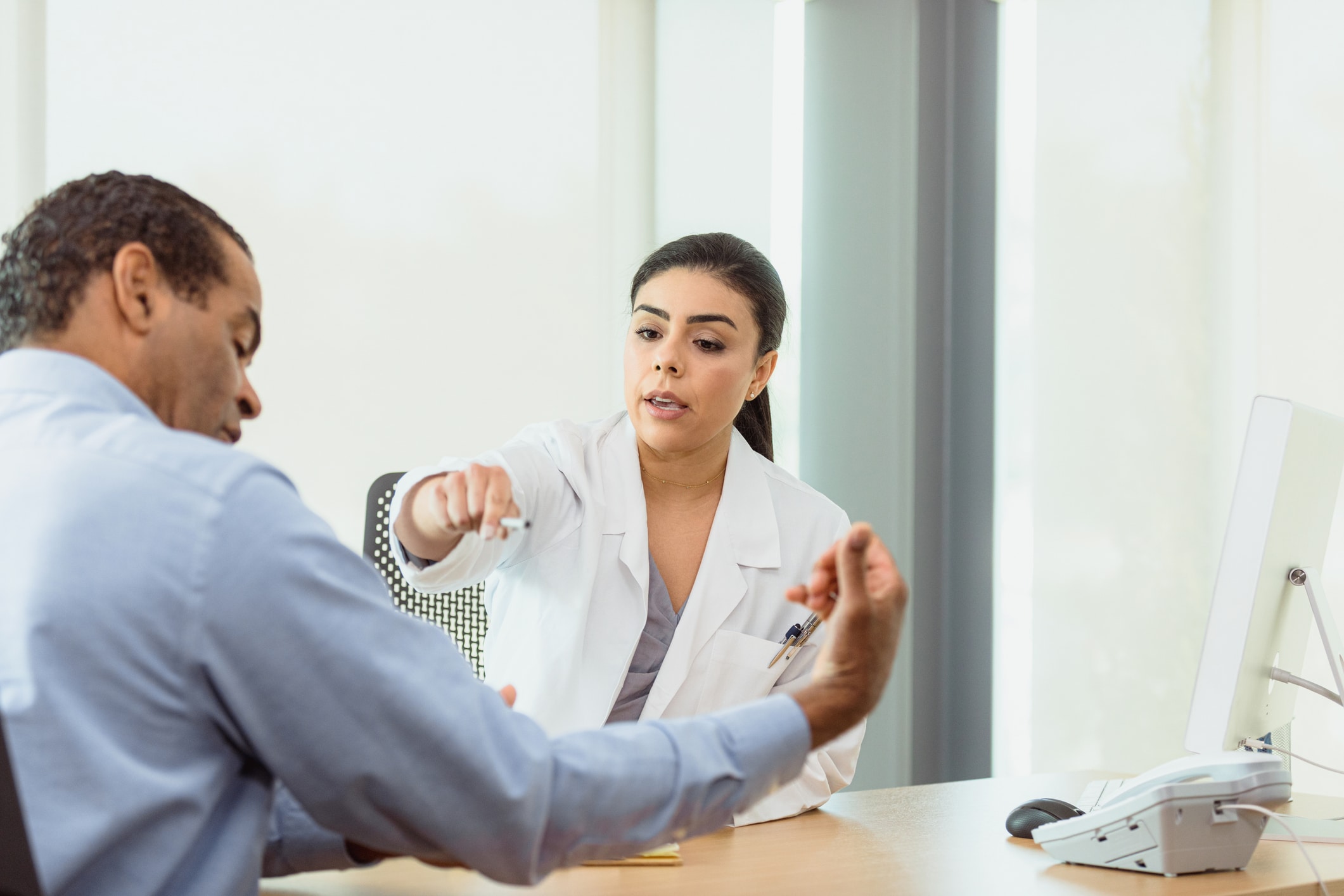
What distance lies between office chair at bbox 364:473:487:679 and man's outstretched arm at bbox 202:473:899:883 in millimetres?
1013

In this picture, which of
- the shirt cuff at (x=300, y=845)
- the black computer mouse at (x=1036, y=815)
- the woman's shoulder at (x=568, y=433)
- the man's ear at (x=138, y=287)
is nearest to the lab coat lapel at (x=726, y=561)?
the woman's shoulder at (x=568, y=433)

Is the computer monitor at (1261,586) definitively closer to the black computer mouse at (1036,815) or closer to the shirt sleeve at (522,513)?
the black computer mouse at (1036,815)

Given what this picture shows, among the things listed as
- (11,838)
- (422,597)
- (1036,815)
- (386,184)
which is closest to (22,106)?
(386,184)

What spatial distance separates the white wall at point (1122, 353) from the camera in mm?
3105

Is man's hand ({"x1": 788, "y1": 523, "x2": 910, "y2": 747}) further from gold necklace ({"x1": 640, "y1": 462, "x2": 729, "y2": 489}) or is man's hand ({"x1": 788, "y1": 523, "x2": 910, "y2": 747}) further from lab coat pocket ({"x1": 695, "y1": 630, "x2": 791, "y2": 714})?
gold necklace ({"x1": 640, "y1": 462, "x2": 729, "y2": 489})

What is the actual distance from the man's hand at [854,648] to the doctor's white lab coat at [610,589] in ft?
2.50

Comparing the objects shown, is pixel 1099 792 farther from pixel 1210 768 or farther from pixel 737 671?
pixel 737 671

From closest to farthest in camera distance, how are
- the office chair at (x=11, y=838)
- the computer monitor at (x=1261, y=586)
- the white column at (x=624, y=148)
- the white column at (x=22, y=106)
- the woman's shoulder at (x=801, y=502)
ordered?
the office chair at (x=11, y=838) → the computer monitor at (x=1261, y=586) → the woman's shoulder at (x=801, y=502) → the white column at (x=22, y=106) → the white column at (x=624, y=148)

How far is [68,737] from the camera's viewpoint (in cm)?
66

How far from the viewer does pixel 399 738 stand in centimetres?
70

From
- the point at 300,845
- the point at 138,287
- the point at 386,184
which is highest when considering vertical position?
the point at 386,184

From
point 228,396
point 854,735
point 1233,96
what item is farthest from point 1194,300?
point 228,396

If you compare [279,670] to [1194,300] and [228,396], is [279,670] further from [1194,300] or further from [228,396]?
[1194,300]

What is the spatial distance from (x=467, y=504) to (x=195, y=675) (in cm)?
51
